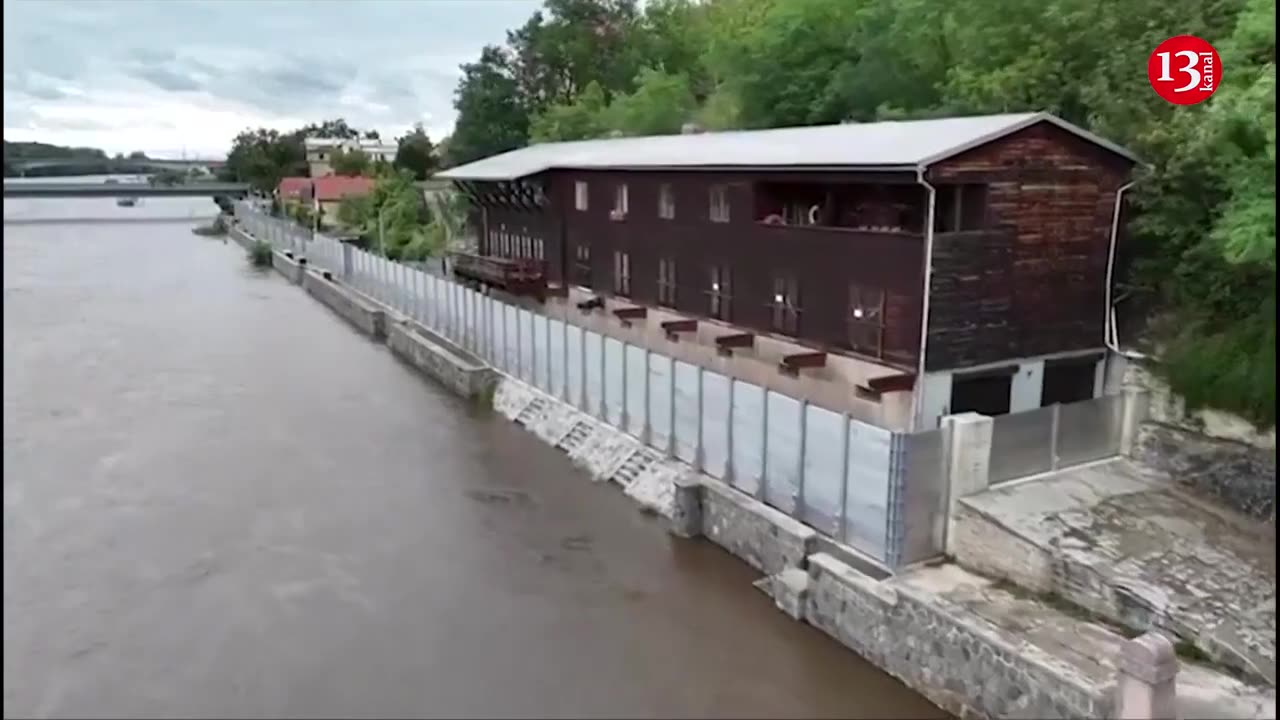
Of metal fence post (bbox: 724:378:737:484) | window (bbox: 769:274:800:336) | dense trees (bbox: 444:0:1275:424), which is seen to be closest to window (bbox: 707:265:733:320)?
window (bbox: 769:274:800:336)

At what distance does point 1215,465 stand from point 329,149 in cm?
10090

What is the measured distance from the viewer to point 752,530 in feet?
45.4

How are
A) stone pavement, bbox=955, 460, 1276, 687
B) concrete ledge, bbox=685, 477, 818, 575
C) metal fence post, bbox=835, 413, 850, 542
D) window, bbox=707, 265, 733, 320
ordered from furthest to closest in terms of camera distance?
window, bbox=707, 265, 733, 320 → concrete ledge, bbox=685, 477, 818, 575 → metal fence post, bbox=835, 413, 850, 542 → stone pavement, bbox=955, 460, 1276, 687

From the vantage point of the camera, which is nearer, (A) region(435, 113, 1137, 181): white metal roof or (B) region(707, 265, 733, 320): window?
(A) region(435, 113, 1137, 181): white metal roof

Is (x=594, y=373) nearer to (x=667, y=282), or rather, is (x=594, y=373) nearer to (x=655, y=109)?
(x=667, y=282)

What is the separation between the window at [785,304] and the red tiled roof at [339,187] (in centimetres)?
4995

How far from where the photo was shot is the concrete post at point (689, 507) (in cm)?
1494

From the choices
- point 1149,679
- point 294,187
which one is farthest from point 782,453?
point 294,187

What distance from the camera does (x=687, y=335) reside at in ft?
69.1

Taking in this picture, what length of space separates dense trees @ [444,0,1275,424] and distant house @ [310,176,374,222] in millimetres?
22441

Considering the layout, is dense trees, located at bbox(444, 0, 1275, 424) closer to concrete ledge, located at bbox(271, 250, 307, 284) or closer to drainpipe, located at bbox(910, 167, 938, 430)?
drainpipe, located at bbox(910, 167, 938, 430)

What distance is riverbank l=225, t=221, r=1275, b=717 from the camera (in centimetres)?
902

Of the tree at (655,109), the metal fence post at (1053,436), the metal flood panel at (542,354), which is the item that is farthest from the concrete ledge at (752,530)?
the tree at (655,109)

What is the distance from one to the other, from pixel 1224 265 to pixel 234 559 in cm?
1463
